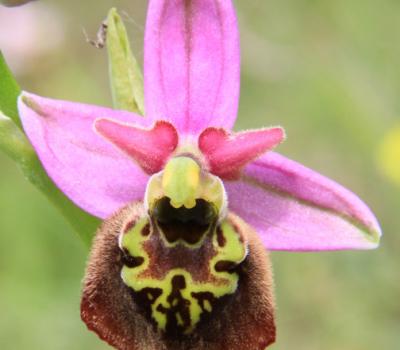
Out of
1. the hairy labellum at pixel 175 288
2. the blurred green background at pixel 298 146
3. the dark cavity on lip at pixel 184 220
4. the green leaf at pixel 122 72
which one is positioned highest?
the green leaf at pixel 122 72

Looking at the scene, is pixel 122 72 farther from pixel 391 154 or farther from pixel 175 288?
pixel 391 154

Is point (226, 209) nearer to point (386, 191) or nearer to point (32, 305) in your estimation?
point (32, 305)

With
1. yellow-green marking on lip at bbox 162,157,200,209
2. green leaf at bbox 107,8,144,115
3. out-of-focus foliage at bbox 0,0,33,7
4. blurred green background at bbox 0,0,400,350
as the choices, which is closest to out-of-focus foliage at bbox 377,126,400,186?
blurred green background at bbox 0,0,400,350

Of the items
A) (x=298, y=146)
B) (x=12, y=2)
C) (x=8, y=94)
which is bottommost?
(x=298, y=146)

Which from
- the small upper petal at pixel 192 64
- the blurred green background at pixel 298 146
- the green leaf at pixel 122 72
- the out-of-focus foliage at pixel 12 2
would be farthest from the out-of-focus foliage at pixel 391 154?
the out-of-focus foliage at pixel 12 2

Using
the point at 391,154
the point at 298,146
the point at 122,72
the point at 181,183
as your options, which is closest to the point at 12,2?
the point at 122,72

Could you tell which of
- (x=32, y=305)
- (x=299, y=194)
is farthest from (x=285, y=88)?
(x=299, y=194)

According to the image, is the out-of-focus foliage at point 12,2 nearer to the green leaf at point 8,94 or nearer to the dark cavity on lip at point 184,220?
the green leaf at point 8,94
